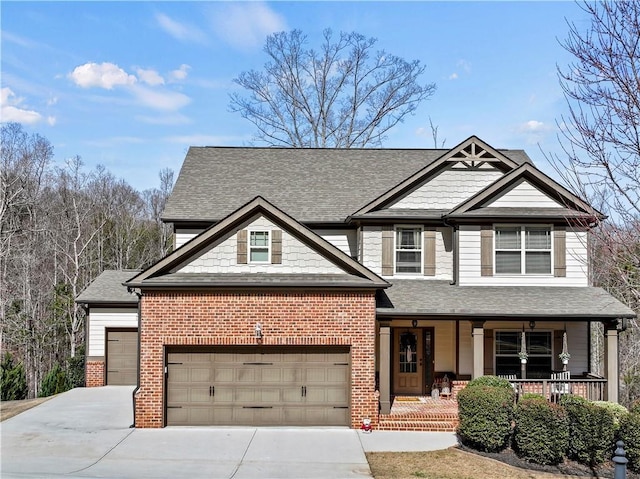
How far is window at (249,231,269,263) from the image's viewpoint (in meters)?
15.7

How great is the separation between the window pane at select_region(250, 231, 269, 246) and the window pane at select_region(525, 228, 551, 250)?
8036mm

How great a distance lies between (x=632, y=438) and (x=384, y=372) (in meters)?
5.91

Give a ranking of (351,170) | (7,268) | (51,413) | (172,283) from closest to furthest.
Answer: (172,283) → (51,413) → (351,170) → (7,268)

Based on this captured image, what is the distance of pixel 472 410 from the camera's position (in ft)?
43.0

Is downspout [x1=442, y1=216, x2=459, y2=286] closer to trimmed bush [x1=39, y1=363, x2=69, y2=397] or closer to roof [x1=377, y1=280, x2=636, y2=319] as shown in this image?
roof [x1=377, y1=280, x2=636, y2=319]

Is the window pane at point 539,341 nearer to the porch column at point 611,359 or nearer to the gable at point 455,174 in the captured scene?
the porch column at point 611,359


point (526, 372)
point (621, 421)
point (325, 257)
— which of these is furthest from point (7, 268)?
point (621, 421)

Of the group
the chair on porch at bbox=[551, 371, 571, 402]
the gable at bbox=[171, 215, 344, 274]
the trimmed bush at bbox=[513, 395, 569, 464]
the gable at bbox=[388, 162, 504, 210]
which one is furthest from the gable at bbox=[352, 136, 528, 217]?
the trimmed bush at bbox=[513, 395, 569, 464]

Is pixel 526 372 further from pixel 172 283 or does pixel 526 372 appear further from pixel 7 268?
pixel 7 268

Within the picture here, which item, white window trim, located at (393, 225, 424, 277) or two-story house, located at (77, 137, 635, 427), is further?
white window trim, located at (393, 225, 424, 277)

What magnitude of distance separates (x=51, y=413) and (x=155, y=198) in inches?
1473

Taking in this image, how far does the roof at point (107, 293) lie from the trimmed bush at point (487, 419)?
1280 cm

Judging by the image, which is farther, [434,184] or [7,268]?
[7,268]

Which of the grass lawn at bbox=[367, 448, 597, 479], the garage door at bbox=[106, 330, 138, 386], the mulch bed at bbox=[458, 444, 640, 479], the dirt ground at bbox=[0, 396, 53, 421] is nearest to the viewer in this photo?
the grass lawn at bbox=[367, 448, 597, 479]
